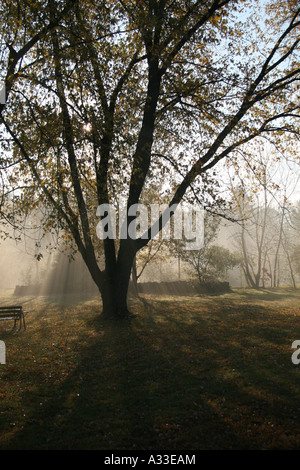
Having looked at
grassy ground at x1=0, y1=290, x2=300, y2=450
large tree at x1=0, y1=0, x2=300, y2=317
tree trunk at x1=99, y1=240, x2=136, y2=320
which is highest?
large tree at x1=0, y1=0, x2=300, y2=317

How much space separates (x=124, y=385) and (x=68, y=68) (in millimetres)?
7641

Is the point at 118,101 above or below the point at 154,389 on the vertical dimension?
above

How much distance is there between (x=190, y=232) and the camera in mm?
27125

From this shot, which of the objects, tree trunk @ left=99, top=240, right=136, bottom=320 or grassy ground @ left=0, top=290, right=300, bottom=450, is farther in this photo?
tree trunk @ left=99, top=240, right=136, bottom=320

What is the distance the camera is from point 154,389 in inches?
230

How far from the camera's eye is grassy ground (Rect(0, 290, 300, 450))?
169 inches

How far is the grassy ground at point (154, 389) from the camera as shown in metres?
4.29

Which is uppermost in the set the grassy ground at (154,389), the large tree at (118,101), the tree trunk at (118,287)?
the large tree at (118,101)

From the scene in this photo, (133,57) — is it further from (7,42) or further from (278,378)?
(278,378)

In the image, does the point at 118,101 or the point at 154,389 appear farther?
the point at 118,101

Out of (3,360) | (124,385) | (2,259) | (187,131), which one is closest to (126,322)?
(3,360)

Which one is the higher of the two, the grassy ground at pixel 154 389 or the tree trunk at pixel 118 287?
the tree trunk at pixel 118 287

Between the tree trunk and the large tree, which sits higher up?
the large tree

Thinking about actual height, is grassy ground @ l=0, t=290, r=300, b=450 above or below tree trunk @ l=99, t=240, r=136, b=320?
below
